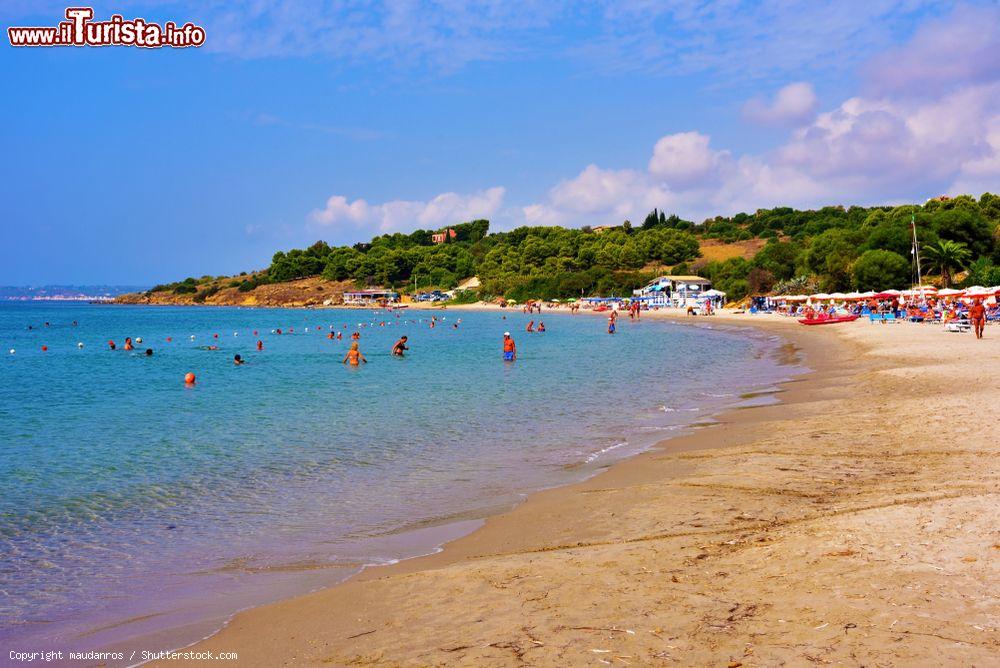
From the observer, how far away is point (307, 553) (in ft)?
25.4

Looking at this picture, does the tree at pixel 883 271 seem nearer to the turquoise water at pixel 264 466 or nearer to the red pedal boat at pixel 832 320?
the red pedal boat at pixel 832 320

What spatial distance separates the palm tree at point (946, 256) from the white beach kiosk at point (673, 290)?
26.8 meters

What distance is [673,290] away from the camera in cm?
9462

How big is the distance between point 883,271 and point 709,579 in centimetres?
6427

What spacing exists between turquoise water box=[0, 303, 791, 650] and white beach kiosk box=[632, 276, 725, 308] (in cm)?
6026

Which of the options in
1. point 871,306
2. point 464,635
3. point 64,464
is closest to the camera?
point 464,635

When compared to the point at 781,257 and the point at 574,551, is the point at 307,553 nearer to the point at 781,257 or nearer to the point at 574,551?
the point at 574,551

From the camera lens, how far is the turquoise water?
690 cm

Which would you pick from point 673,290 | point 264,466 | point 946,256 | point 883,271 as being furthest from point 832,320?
point 264,466

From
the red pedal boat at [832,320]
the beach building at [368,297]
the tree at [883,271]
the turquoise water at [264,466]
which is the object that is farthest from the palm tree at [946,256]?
the beach building at [368,297]

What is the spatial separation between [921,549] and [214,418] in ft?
53.1

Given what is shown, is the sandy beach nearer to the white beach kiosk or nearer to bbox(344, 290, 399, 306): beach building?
the white beach kiosk

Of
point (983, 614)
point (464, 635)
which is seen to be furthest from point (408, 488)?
point (983, 614)

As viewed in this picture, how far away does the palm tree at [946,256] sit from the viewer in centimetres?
6209
